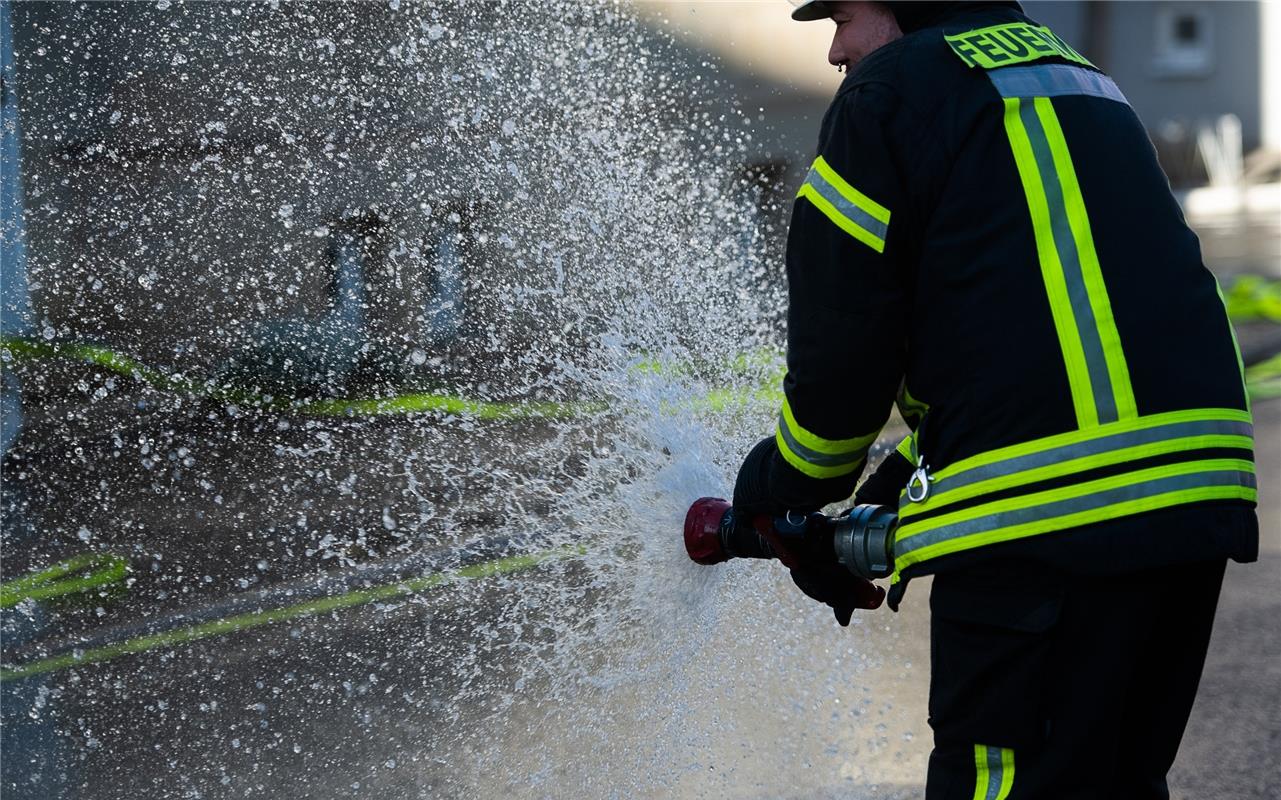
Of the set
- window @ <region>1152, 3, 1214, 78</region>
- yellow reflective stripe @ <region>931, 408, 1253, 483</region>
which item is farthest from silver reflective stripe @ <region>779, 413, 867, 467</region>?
window @ <region>1152, 3, 1214, 78</region>

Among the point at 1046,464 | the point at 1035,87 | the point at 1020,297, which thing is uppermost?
the point at 1035,87

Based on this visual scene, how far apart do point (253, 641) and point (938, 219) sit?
9.72 feet

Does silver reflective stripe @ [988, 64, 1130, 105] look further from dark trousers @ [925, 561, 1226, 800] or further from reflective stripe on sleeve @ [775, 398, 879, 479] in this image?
dark trousers @ [925, 561, 1226, 800]

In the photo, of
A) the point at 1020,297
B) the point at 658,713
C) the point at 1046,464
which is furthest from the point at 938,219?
the point at 658,713

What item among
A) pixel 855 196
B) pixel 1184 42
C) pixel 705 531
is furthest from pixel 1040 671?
pixel 1184 42

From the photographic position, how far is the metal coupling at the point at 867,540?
2.16m

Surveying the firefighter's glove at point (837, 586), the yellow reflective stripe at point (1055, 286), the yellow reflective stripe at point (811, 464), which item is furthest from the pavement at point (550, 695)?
the yellow reflective stripe at point (1055, 286)

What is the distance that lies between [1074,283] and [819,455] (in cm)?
47

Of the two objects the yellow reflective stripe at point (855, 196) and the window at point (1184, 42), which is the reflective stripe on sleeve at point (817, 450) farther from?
the window at point (1184, 42)

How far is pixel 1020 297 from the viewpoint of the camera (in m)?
1.85

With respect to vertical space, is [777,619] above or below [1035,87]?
below

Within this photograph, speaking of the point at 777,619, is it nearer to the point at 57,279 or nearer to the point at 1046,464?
the point at 1046,464

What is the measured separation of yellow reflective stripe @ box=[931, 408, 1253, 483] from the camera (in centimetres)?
183

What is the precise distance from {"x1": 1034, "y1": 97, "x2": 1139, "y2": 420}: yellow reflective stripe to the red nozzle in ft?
2.82
